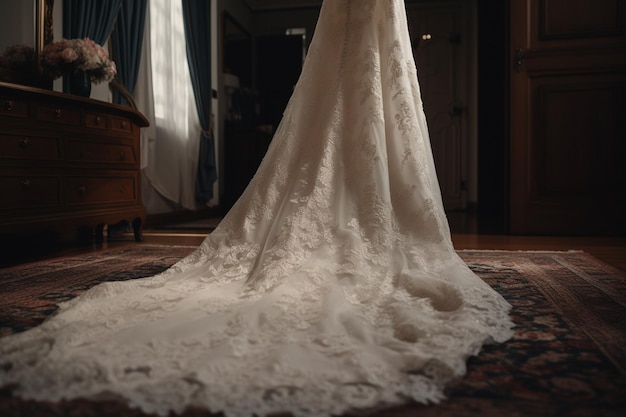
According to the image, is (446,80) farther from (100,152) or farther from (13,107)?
(13,107)

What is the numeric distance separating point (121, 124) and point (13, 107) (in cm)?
80

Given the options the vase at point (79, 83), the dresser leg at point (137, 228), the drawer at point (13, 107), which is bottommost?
the dresser leg at point (137, 228)

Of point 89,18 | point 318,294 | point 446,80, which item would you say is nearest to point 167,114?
point 89,18

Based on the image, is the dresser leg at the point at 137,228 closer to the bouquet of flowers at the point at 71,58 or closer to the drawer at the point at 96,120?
the drawer at the point at 96,120

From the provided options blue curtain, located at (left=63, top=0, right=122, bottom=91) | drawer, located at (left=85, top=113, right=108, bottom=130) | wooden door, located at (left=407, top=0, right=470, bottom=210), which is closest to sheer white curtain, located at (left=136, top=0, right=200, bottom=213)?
blue curtain, located at (left=63, top=0, right=122, bottom=91)

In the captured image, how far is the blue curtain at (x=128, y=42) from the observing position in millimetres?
3776

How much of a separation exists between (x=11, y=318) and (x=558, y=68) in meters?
3.35

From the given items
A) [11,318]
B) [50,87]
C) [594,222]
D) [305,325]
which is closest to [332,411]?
[305,325]

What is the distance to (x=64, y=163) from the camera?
260cm

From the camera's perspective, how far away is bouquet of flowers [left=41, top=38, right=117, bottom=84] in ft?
9.30

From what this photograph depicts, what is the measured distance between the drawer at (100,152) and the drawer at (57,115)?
11 centimetres

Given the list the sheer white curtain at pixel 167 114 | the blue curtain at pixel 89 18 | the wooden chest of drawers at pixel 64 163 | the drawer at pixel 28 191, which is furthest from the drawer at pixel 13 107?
the sheer white curtain at pixel 167 114

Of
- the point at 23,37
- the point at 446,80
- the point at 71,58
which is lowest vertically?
the point at 71,58

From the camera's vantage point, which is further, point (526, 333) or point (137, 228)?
point (137, 228)
